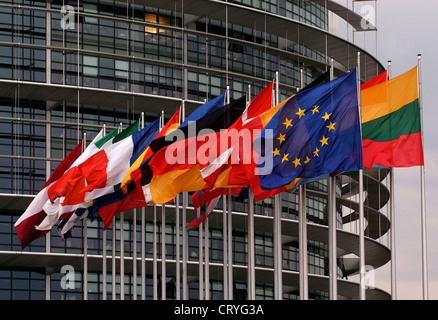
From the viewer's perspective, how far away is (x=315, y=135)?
29.7 m

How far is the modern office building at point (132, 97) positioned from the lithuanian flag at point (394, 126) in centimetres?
2843

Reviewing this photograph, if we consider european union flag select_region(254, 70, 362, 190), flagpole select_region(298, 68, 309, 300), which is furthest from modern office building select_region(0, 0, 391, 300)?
european union flag select_region(254, 70, 362, 190)

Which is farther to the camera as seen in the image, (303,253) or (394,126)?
(303,253)

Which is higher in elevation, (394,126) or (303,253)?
(394,126)

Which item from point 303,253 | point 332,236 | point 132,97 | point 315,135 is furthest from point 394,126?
point 132,97

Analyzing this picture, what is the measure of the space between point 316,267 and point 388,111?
133 ft

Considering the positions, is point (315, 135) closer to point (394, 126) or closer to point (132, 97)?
point (394, 126)

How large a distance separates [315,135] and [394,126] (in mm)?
2331

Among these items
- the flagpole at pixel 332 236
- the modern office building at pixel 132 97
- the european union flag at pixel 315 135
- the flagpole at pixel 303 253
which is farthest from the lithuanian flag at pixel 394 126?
the modern office building at pixel 132 97

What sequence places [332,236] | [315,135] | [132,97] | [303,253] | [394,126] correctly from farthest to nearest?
1. [132,97]
2. [303,253]
3. [332,236]
4. [315,135]
5. [394,126]

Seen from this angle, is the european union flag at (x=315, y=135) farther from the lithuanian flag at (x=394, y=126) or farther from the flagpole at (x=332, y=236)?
the flagpole at (x=332, y=236)

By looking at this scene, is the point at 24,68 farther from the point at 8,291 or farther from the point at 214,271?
the point at 214,271
